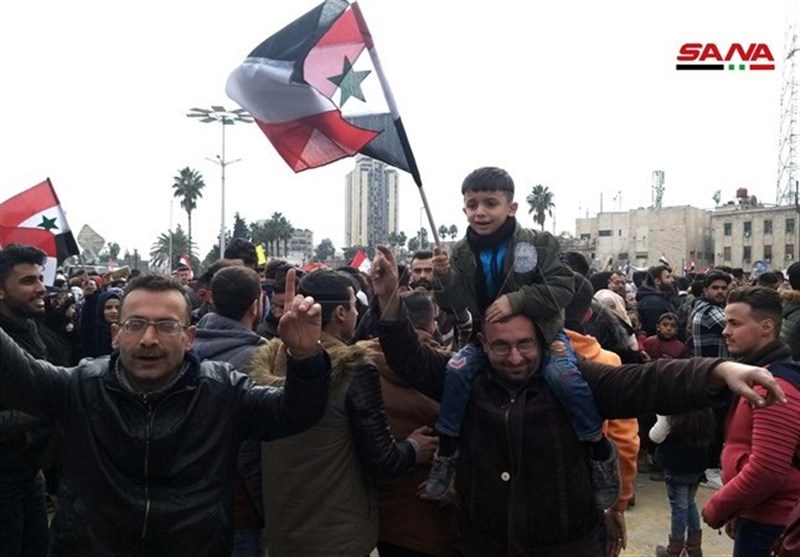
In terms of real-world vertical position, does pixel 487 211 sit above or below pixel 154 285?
above

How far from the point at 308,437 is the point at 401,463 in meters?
0.40

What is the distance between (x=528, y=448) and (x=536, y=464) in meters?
0.07

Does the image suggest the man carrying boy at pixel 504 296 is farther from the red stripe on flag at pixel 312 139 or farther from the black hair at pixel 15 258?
the black hair at pixel 15 258

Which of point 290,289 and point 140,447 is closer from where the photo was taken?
point 140,447

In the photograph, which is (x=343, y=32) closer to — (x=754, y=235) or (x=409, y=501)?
(x=409, y=501)

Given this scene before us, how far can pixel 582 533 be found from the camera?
258cm

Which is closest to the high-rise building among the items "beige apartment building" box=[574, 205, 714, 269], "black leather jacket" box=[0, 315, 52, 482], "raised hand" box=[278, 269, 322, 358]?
"raised hand" box=[278, 269, 322, 358]

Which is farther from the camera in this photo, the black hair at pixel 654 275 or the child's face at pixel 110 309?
the black hair at pixel 654 275

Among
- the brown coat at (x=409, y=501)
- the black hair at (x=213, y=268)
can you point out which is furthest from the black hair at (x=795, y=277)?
the black hair at (x=213, y=268)

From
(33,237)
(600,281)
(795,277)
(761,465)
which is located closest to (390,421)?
(761,465)

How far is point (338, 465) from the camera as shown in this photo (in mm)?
2674

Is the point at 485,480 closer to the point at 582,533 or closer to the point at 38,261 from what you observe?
the point at 582,533

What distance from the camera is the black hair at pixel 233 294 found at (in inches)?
143

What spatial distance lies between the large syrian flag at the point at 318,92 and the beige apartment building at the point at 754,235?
64.8m
